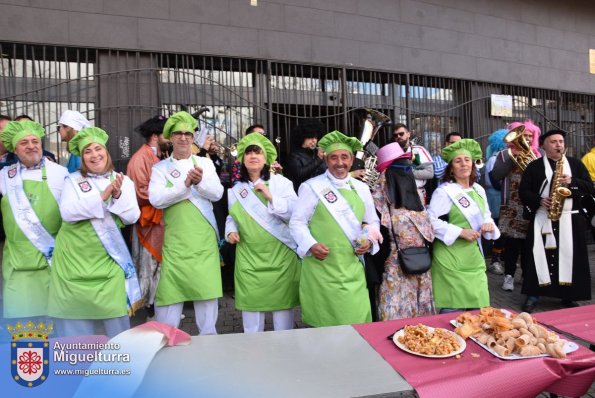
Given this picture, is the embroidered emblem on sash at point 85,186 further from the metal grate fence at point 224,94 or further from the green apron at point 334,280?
the metal grate fence at point 224,94

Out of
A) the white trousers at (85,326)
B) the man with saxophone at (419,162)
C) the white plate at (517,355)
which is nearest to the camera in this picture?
the white plate at (517,355)

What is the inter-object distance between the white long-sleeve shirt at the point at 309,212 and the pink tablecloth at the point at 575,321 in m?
1.18

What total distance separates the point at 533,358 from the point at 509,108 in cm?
787

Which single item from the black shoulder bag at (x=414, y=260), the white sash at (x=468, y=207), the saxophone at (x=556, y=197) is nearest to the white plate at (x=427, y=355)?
the black shoulder bag at (x=414, y=260)

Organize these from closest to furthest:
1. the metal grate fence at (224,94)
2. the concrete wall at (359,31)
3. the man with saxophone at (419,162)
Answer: the man with saxophone at (419,162)
the metal grate fence at (224,94)
the concrete wall at (359,31)

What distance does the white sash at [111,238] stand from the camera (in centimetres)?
313

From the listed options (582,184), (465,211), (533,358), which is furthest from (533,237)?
(533,358)

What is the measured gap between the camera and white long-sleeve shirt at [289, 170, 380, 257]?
10.3 feet

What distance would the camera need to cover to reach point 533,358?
1915mm

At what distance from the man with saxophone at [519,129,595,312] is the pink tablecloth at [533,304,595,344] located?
7.34 feet

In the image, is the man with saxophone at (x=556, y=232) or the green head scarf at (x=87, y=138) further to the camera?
the man with saxophone at (x=556, y=232)

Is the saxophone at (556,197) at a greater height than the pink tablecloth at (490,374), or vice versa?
the saxophone at (556,197)

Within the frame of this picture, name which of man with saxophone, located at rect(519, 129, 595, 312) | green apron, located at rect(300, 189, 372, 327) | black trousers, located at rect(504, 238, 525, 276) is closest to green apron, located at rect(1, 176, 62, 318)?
green apron, located at rect(300, 189, 372, 327)

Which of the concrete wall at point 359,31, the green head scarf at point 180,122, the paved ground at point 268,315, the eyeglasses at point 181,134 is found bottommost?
the paved ground at point 268,315
